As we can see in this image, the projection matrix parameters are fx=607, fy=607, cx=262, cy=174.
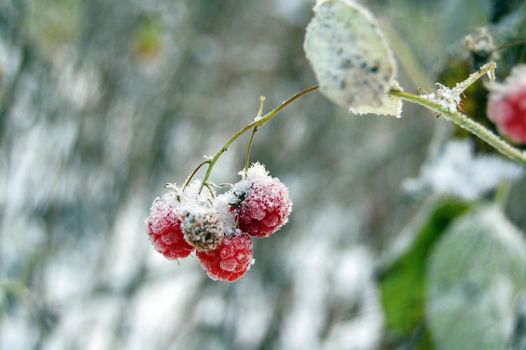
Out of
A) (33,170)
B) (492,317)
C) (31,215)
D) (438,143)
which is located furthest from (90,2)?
(492,317)

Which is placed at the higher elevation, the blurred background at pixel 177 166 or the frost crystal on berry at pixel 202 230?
the blurred background at pixel 177 166

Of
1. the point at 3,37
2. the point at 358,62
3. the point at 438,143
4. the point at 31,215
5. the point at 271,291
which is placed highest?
the point at 3,37

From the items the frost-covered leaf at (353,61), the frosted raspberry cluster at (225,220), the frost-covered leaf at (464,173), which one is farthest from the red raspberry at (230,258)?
the frost-covered leaf at (464,173)

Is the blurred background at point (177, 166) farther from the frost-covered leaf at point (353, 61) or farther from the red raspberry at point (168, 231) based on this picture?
the frost-covered leaf at point (353, 61)

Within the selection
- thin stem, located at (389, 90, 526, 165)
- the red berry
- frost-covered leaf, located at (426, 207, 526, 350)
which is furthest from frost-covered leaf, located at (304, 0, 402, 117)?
frost-covered leaf, located at (426, 207, 526, 350)

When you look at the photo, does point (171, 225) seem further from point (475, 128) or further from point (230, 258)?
point (475, 128)

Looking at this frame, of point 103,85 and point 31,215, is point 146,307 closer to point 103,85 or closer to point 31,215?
point 31,215

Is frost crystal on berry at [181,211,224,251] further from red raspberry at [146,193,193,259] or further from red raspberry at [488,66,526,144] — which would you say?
red raspberry at [488,66,526,144]
